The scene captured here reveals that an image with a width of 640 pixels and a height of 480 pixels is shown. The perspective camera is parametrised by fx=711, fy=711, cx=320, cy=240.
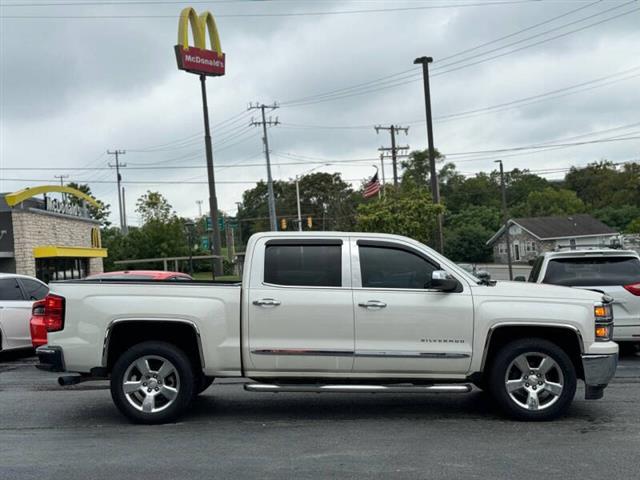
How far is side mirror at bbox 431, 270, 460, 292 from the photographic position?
6.82 metres

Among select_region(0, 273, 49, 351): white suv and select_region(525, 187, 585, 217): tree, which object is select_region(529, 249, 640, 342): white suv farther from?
select_region(525, 187, 585, 217): tree

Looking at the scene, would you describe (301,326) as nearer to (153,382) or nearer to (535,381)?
(153,382)

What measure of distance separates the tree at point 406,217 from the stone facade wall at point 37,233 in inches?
542

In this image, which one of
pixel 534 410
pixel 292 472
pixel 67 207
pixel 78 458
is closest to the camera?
pixel 292 472

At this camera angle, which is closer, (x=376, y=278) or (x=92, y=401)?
(x=376, y=278)

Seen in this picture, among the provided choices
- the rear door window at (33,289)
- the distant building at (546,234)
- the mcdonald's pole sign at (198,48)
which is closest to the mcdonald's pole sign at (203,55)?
the mcdonald's pole sign at (198,48)

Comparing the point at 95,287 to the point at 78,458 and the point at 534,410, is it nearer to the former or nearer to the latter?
the point at 78,458

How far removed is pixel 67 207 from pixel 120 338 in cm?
2831

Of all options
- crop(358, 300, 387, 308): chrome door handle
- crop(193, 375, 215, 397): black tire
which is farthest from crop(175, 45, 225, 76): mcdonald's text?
crop(358, 300, 387, 308): chrome door handle

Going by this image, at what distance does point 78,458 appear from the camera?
598 cm

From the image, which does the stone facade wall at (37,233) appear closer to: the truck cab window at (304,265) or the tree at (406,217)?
the tree at (406,217)

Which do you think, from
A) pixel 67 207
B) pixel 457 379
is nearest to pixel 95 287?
pixel 457 379

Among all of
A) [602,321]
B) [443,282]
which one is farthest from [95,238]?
[602,321]

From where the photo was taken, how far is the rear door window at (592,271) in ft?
35.1
